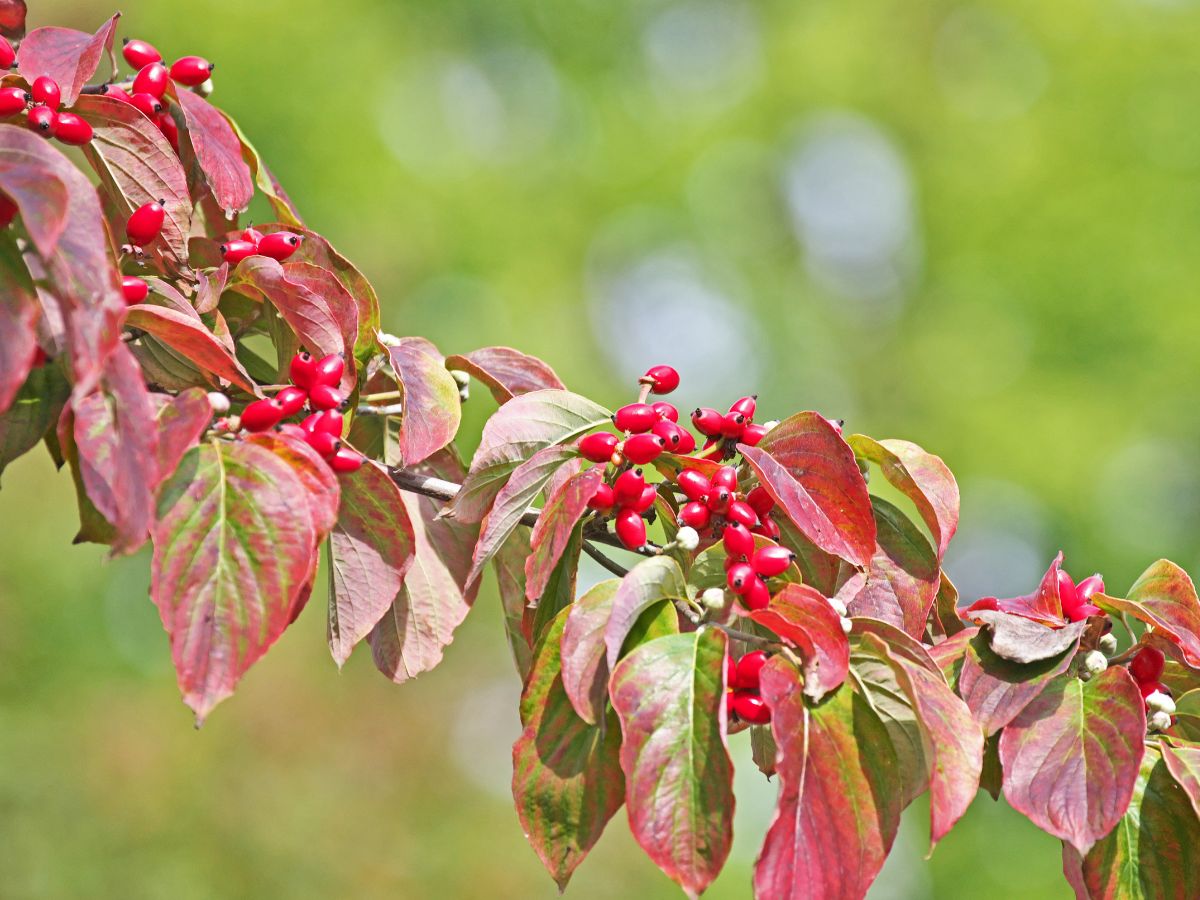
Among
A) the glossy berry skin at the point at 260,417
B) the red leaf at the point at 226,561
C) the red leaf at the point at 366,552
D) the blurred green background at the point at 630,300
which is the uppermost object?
the glossy berry skin at the point at 260,417

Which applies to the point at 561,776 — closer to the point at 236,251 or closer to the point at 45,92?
the point at 236,251

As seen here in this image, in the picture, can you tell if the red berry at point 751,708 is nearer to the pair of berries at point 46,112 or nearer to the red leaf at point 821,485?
the red leaf at point 821,485

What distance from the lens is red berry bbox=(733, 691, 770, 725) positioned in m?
0.95

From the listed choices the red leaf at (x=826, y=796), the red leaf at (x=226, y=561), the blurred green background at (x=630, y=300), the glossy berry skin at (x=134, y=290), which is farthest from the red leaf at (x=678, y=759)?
the blurred green background at (x=630, y=300)

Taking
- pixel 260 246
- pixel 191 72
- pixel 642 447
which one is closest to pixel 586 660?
pixel 642 447

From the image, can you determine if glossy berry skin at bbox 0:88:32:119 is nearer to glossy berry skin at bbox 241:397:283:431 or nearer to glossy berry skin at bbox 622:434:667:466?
glossy berry skin at bbox 241:397:283:431

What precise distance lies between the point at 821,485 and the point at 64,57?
0.78 m

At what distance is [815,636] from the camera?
0.89 m

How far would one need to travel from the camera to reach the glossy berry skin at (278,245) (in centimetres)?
111

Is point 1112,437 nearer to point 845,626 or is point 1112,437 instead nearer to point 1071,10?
point 1071,10

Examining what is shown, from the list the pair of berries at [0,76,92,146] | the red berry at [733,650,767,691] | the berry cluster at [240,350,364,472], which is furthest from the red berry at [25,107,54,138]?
the red berry at [733,650,767,691]

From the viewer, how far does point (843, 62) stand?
9.71m

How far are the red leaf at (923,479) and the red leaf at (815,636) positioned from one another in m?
0.20

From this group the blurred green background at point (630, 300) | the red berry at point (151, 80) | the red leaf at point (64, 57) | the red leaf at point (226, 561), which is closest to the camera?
the red leaf at point (226, 561)
